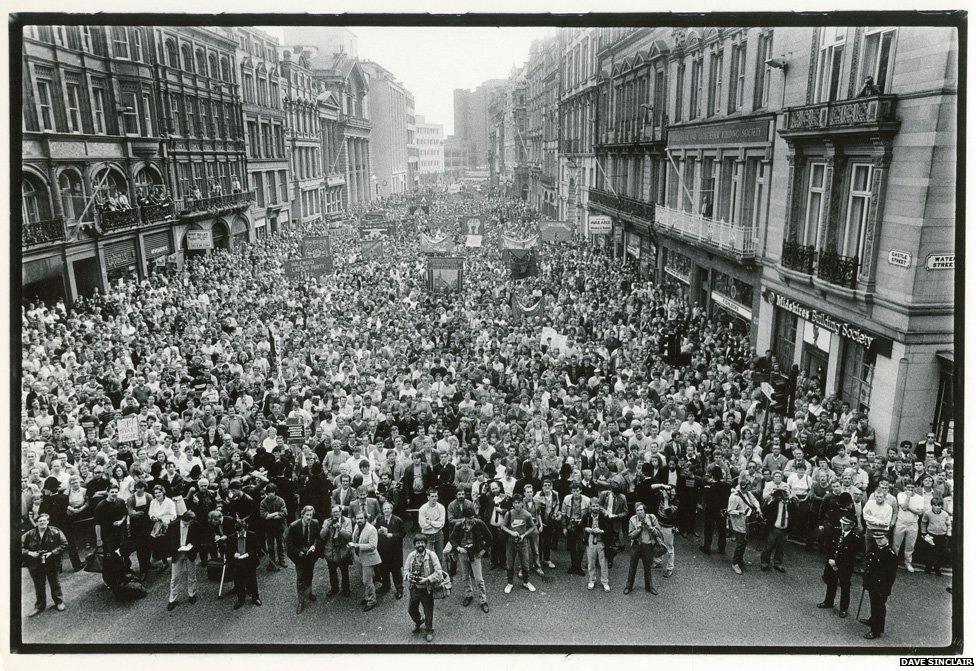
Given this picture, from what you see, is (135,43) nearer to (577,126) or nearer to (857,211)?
(577,126)

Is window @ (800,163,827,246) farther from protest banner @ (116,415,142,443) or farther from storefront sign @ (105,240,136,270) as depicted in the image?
storefront sign @ (105,240,136,270)

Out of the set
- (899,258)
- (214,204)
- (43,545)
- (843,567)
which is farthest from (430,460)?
(214,204)

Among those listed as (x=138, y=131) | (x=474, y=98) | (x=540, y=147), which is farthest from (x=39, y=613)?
(x=474, y=98)

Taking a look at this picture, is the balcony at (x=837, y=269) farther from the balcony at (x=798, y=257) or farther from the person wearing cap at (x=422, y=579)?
the person wearing cap at (x=422, y=579)

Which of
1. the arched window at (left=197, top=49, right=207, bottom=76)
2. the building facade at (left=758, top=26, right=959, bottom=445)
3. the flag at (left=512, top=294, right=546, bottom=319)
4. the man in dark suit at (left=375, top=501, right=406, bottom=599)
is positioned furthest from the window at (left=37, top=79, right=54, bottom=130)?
the building facade at (left=758, top=26, right=959, bottom=445)

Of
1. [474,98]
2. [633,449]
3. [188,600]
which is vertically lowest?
[188,600]

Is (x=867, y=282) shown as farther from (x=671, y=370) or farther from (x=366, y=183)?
(x=366, y=183)
